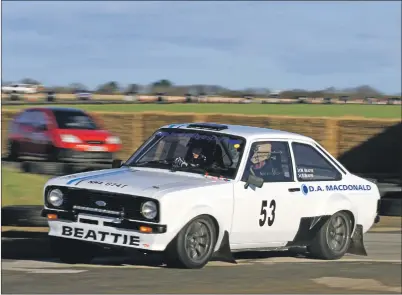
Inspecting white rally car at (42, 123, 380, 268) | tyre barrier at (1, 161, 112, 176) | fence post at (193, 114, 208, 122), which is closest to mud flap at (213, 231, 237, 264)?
white rally car at (42, 123, 380, 268)

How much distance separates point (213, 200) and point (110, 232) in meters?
1.05

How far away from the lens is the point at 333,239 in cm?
1045

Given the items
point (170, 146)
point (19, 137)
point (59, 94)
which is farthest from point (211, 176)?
point (59, 94)

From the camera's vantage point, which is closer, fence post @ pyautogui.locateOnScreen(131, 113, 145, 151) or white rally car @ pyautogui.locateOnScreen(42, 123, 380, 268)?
white rally car @ pyautogui.locateOnScreen(42, 123, 380, 268)

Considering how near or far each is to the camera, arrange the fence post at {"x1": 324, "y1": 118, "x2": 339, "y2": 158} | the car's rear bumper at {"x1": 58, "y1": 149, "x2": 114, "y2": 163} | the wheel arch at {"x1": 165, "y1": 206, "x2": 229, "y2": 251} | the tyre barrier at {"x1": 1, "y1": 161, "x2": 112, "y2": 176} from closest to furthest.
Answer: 1. the wheel arch at {"x1": 165, "y1": 206, "x2": 229, "y2": 251}
2. the tyre barrier at {"x1": 1, "y1": 161, "x2": 112, "y2": 176}
3. the car's rear bumper at {"x1": 58, "y1": 149, "x2": 114, "y2": 163}
4. the fence post at {"x1": 324, "y1": 118, "x2": 339, "y2": 158}

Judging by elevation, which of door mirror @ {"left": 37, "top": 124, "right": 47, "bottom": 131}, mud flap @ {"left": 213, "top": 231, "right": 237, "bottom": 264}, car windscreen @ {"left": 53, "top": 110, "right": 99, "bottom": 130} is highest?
car windscreen @ {"left": 53, "top": 110, "right": 99, "bottom": 130}

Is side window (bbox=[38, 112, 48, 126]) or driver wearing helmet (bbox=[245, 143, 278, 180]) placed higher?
side window (bbox=[38, 112, 48, 126])

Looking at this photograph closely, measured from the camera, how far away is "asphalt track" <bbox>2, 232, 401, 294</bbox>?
7.85 m

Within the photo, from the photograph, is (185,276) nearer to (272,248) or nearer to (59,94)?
(272,248)

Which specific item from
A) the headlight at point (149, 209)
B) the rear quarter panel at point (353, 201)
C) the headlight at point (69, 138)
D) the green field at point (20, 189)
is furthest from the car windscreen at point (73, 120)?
the headlight at point (149, 209)

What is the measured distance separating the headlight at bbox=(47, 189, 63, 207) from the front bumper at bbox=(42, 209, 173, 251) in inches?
4.9

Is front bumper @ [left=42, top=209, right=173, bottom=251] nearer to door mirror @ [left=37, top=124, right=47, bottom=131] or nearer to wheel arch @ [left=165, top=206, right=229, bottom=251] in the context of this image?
wheel arch @ [left=165, top=206, right=229, bottom=251]

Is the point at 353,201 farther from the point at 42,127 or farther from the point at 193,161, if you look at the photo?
the point at 42,127

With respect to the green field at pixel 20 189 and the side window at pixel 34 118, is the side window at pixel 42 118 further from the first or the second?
the green field at pixel 20 189
